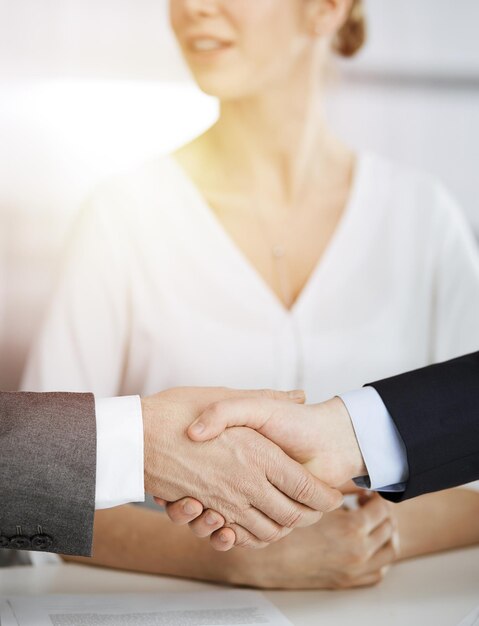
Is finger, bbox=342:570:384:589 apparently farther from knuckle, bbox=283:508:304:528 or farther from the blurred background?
the blurred background

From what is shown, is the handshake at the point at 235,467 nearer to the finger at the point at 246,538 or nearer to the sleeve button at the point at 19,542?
the finger at the point at 246,538

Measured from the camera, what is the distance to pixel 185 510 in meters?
1.44

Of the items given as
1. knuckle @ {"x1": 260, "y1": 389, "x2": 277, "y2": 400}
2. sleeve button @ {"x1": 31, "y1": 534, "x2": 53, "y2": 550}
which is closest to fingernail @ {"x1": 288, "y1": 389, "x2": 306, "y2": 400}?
knuckle @ {"x1": 260, "y1": 389, "x2": 277, "y2": 400}

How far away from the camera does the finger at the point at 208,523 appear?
56.9 inches

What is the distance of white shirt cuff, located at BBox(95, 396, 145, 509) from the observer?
54.5 inches

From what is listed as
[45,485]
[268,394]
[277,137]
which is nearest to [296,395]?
[268,394]

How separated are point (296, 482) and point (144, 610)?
316 millimetres

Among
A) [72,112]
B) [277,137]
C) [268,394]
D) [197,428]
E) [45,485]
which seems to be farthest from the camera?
[277,137]

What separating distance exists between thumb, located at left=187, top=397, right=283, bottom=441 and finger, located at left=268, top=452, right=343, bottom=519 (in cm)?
7

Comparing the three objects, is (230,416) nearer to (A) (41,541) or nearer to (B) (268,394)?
(B) (268,394)

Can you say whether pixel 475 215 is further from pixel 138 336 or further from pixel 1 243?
pixel 1 243

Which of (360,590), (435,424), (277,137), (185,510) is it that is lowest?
(360,590)

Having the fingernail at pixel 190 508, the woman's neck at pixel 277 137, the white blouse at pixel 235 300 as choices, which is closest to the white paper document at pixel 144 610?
the fingernail at pixel 190 508

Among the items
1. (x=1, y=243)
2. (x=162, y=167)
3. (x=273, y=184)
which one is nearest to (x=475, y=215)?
(x=273, y=184)
